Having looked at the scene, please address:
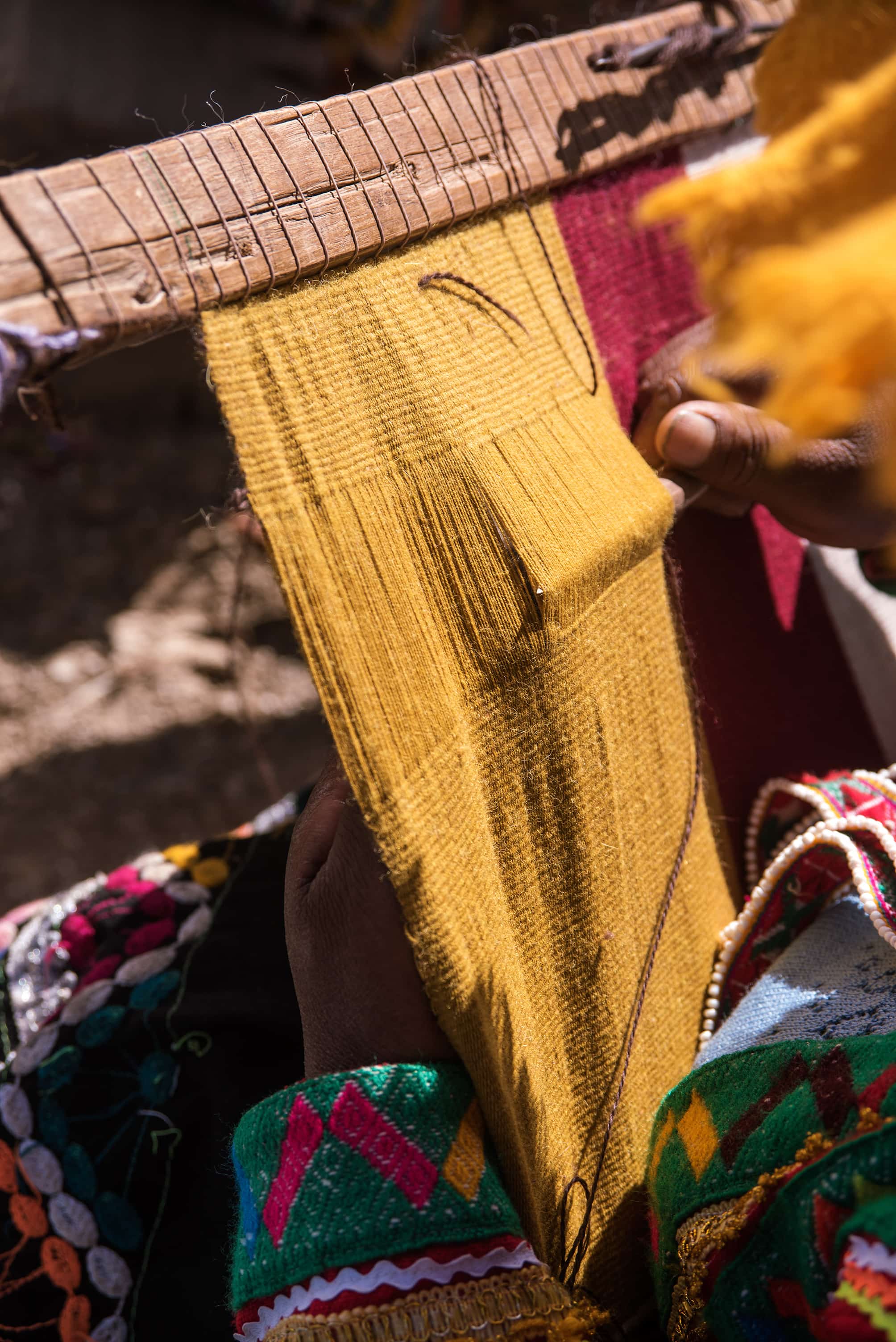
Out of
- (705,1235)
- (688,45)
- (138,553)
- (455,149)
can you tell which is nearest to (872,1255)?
(705,1235)

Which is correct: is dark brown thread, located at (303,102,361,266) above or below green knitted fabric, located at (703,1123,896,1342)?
above

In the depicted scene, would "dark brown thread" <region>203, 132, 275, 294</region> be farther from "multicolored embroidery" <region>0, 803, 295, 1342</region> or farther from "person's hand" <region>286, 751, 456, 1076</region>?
"multicolored embroidery" <region>0, 803, 295, 1342</region>

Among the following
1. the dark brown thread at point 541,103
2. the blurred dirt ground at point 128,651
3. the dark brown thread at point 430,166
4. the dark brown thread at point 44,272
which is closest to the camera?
the dark brown thread at point 44,272

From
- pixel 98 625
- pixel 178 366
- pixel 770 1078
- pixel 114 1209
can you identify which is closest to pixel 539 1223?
pixel 770 1078

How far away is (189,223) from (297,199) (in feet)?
0.30

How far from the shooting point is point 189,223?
60 centimetres

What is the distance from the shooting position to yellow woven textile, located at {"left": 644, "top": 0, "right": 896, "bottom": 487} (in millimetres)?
420

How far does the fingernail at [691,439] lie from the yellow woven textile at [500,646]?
3cm

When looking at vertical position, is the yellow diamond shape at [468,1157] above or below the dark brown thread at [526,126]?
below

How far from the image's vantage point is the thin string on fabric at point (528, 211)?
0.81 metres

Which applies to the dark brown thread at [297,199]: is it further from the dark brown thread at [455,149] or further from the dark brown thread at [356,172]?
the dark brown thread at [455,149]

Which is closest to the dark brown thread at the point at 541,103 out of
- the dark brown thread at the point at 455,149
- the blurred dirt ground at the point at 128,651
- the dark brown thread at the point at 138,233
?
the dark brown thread at the point at 455,149

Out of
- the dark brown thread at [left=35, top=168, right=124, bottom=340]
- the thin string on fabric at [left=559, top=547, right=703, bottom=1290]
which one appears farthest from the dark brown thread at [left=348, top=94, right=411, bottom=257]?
the thin string on fabric at [left=559, top=547, right=703, bottom=1290]

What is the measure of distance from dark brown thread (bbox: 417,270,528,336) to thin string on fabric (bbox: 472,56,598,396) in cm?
10
